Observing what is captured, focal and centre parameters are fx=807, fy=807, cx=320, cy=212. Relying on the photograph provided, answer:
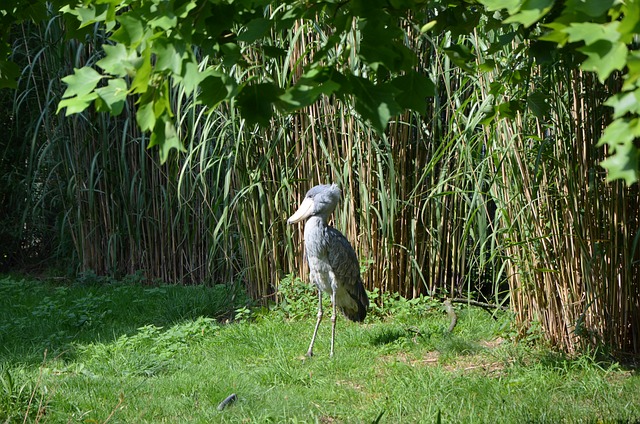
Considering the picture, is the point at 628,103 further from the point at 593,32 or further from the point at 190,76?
the point at 190,76

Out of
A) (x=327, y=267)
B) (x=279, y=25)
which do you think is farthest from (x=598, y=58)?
(x=327, y=267)

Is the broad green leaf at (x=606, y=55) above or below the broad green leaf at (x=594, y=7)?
below

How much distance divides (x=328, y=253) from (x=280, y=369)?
0.95 meters

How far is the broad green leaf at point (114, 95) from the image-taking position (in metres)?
1.58

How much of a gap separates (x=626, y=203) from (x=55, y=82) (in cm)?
525

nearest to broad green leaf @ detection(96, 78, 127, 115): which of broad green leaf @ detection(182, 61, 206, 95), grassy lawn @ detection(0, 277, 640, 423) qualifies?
broad green leaf @ detection(182, 61, 206, 95)

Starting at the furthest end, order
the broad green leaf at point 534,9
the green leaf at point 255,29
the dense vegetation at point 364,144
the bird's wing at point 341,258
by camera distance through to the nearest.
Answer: the bird's wing at point 341,258, the green leaf at point 255,29, the dense vegetation at point 364,144, the broad green leaf at point 534,9

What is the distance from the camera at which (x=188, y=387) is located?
3.90 meters

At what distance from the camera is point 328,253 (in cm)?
489

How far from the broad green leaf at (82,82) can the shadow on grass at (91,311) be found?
3307 mm

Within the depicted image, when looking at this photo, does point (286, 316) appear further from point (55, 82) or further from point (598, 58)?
point (598, 58)

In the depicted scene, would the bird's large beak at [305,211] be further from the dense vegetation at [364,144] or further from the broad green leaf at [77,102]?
the broad green leaf at [77,102]

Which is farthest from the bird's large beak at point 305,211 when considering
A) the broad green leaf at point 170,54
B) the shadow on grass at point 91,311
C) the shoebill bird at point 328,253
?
the broad green leaf at point 170,54

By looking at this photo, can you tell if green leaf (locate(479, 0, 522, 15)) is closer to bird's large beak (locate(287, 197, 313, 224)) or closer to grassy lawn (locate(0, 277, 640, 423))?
grassy lawn (locate(0, 277, 640, 423))
